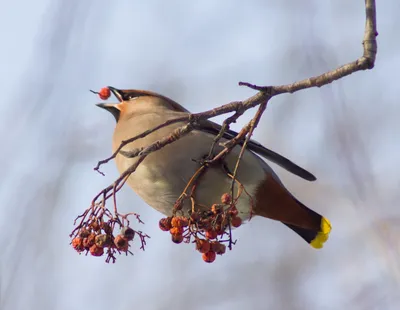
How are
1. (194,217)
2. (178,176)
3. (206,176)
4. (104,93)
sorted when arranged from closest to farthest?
(194,217), (206,176), (178,176), (104,93)

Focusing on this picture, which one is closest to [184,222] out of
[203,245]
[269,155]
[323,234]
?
[203,245]

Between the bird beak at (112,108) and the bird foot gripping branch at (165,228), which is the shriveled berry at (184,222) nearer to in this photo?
the bird foot gripping branch at (165,228)

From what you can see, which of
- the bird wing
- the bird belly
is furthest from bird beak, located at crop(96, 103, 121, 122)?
the bird wing

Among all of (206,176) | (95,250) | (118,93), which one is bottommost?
(95,250)

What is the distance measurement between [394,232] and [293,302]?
5.81 feet

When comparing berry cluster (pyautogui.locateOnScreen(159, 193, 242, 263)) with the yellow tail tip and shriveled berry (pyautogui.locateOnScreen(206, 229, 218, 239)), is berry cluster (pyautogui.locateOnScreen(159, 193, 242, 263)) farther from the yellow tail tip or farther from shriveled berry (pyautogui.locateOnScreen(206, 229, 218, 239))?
the yellow tail tip

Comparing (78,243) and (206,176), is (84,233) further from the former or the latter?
(206,176)

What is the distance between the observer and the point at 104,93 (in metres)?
3.74

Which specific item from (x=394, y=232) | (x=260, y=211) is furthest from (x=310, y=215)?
(x=394, y=232)

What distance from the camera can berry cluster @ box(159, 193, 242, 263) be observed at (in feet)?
8.10

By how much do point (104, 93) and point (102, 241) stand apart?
4.96 feet

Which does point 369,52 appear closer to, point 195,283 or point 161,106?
point 161,106

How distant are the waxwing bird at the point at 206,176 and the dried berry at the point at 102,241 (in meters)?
0.52

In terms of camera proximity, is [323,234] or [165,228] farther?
[323,234]
